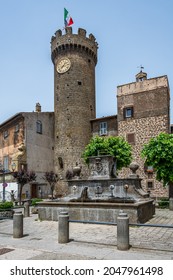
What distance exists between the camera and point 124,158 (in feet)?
92.6

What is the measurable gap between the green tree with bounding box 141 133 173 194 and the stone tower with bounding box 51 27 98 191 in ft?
52.8

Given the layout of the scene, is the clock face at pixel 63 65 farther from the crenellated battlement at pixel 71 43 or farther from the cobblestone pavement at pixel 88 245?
the cobblestone pavement at pixel 88 245

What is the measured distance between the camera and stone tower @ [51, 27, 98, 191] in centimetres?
3675

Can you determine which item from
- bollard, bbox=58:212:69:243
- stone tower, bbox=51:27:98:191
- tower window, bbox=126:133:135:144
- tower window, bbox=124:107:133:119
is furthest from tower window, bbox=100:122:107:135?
bollard, bbox=58:212:69:243

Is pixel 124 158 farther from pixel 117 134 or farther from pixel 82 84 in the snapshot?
pixel 82 84

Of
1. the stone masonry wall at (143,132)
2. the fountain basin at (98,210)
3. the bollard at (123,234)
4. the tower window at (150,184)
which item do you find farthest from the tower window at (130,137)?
the bollard at (123,234)

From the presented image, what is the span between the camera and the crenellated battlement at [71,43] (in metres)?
38.1

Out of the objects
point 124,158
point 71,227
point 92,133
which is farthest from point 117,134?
point 71,227

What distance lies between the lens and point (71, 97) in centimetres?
3738

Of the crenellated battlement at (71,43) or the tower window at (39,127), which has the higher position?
the crenellated battlement at (71,43)

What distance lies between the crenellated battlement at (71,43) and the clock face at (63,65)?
50.0 inches

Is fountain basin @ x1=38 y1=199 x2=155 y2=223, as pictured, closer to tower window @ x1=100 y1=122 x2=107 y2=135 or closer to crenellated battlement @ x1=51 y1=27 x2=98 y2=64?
tower window @ x1=100 y1=122 x2=107 y2=135

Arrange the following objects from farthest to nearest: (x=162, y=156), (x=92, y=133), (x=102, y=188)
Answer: (x=92, y=133) < (x=162, y=156) < (x=102, y=188)
